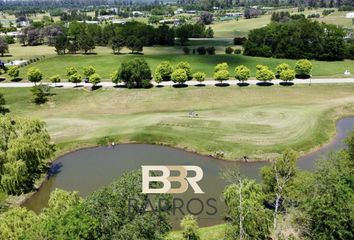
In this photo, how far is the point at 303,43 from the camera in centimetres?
10344

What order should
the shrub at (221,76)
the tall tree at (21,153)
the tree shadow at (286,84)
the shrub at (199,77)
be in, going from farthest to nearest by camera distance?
1. the shrub at (221,76)
2. the shrub at (199,77)
3. the tree shadow at (286,84)
4. the tall tree at (21,153)

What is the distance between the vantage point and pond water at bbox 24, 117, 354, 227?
41.8 meters

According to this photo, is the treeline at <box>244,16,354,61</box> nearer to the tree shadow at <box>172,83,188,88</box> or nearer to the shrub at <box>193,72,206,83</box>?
the shrub at <box>193,72,206,83</box>

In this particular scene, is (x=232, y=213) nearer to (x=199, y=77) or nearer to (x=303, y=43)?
(x=199, y=77)

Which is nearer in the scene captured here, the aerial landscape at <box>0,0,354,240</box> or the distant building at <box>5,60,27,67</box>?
the aerial landscape at <box>0,0,354,240</box>

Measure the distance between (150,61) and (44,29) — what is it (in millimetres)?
62883

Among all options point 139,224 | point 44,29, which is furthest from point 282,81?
point 44,29

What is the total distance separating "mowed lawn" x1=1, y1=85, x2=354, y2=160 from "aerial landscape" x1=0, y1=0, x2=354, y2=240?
0.77 feet

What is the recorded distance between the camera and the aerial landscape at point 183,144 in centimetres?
2558

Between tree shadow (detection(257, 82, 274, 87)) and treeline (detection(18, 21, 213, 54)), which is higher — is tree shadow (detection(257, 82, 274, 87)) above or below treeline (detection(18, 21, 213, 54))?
below

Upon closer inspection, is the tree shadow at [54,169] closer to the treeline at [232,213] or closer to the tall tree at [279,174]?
the treeline at [232,213]

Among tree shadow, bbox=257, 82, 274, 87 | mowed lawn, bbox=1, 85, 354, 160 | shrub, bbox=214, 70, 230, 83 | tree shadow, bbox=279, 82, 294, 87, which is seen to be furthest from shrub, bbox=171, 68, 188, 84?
tree shadow, bbox=279, 82, 294, 87

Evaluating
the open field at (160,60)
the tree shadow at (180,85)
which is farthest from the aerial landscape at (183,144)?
the tree shadow at (180,85)

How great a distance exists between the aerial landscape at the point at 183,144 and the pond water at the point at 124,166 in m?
0.20
